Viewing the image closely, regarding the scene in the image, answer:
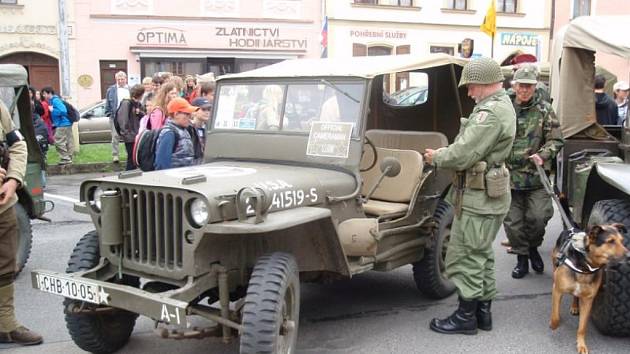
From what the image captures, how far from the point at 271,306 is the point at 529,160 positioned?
3.24 metres

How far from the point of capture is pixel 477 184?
4488mm

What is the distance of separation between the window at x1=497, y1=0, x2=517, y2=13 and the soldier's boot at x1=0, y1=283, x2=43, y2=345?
80.5 feet

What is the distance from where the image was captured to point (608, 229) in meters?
4.09

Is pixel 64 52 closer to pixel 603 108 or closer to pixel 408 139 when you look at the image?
pixel 603 108

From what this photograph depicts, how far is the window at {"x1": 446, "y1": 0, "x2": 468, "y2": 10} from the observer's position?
993 inches

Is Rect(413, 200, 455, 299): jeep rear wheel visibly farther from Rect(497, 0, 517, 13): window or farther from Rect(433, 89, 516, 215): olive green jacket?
Rect(497, 0, 517, 13): window

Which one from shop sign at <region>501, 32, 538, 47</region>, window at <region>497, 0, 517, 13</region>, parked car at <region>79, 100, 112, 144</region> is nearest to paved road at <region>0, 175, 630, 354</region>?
parked car at <region>79, 100, 112, 144</region>

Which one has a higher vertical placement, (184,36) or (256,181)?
(184,36)

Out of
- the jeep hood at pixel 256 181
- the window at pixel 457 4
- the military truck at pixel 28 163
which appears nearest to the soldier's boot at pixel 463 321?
the jeep hood at pixel 256 181

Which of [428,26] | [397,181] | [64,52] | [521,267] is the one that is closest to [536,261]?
[521,267]

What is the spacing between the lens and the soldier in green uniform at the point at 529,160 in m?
5.70

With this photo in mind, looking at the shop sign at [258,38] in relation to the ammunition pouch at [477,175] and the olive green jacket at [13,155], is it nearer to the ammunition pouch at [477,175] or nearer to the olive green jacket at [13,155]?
the olive green jacket at [13,155]

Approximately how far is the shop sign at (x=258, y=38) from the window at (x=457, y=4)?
5.81 metres

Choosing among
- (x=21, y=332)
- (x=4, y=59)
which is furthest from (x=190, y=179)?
(x=4, y=59)
